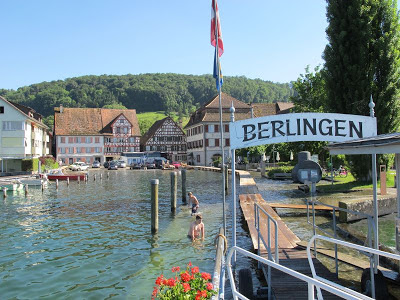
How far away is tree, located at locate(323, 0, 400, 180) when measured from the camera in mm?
25406

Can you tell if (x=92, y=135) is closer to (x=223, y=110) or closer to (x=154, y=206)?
(x=223, y=110)

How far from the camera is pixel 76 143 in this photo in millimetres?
87688

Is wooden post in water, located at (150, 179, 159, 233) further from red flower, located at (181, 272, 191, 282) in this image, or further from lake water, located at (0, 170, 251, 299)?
red flower, located at (181, 272, 191, 282)

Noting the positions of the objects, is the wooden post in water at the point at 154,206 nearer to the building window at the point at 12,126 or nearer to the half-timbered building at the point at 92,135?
the building window at the point at 12,126

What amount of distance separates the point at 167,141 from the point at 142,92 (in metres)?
82.1

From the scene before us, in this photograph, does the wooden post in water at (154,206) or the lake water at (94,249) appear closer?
the lake water at (94,249)

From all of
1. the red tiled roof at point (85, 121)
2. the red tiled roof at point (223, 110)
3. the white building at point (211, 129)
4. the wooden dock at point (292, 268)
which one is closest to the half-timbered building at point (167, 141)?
the red tiled roof at point (85, 121)

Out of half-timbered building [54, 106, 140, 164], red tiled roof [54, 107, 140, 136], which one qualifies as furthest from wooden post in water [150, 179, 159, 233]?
red tiled roof [54, 107, 140, 136]

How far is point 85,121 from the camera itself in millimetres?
91688

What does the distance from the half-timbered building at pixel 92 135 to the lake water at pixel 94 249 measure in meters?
64.0

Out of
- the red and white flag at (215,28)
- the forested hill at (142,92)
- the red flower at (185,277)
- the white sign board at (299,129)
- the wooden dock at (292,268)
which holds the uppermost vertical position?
the forested hill at (142,92)

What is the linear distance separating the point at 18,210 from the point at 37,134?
164ft

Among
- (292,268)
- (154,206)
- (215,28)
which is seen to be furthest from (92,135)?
(292,268)

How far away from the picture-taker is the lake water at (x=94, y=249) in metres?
10.7
